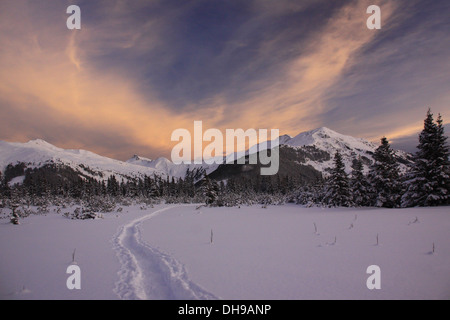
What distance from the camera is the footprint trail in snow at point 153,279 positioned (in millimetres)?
4998

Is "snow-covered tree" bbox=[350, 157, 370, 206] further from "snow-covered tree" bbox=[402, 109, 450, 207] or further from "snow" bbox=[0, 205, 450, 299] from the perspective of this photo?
"snow" bbox=[0, 205, 450, 299]

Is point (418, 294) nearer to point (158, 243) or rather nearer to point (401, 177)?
point (158, 243)

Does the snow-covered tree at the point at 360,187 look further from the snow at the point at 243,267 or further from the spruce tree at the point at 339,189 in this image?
the snow at the point at 243,267

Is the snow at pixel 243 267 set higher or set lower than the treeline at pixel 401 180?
lower

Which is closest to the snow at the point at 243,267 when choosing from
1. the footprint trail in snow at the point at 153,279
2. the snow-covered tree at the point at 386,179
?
the footprint trail in snow at the point at 153,279

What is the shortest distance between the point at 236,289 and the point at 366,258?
4.26 meters

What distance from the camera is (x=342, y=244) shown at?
826 cm

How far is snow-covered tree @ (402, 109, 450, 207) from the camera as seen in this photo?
20281mm

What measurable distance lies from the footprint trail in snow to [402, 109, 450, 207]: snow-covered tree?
80.4ft

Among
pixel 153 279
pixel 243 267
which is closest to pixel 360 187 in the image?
pixel 243 267

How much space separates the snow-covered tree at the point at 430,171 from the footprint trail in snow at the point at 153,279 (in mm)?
24521

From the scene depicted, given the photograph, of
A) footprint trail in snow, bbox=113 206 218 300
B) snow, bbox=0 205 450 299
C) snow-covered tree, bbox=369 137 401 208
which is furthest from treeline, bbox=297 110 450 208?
footprint trail in snow, bbox=113 206 218 300

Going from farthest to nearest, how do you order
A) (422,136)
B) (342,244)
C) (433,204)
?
(422,136)
(433,204)
(342,244)

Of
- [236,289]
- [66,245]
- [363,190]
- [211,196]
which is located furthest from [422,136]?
[211,196]
